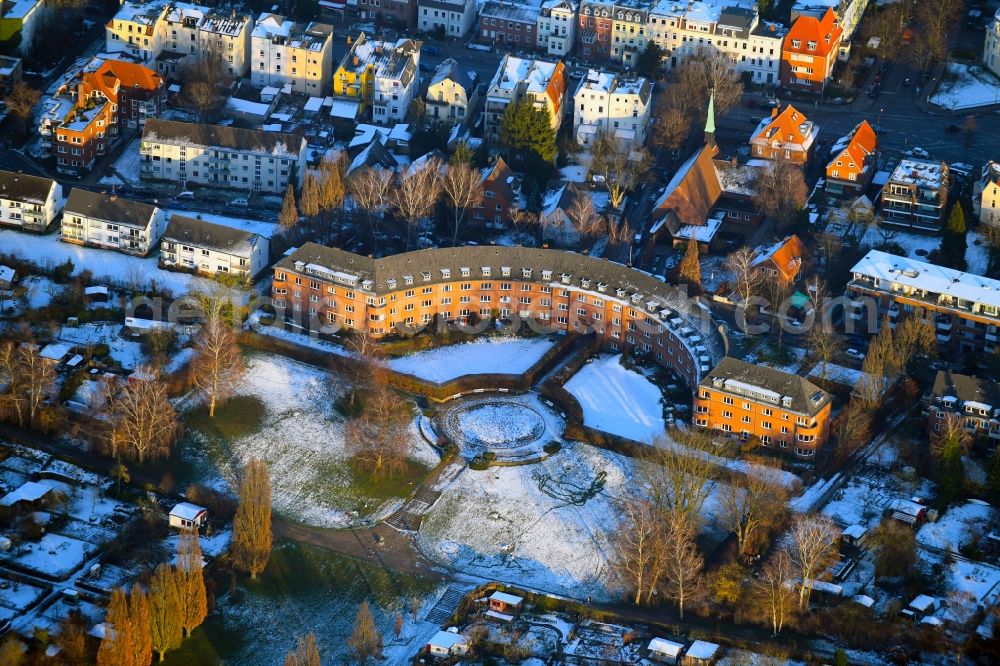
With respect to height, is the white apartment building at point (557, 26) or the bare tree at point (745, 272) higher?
the white apartment building at point (557, 26)

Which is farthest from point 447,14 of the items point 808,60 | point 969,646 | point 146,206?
point 969,646

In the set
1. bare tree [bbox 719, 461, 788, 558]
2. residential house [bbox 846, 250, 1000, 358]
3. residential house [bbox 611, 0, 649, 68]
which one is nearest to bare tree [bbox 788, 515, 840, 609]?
bare tree [bbox 719, 461, 788, 558]

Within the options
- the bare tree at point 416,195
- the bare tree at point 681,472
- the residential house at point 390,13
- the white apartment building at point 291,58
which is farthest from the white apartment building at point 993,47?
the bare tree at point 681,472

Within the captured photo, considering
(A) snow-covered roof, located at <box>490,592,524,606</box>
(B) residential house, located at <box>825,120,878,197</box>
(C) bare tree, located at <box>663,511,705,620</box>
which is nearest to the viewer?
(A) snow-covered roof, located at <box>490,592,524,606</box>

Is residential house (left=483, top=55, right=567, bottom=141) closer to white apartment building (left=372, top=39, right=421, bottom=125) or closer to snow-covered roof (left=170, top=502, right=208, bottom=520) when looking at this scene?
white apartment building (left=372, top=39, right=421, bottom=125)

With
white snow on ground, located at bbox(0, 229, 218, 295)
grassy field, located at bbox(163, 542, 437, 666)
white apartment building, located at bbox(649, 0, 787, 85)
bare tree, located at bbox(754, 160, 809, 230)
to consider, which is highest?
white apartment building, located at bbox(649, 0, 787, 85)

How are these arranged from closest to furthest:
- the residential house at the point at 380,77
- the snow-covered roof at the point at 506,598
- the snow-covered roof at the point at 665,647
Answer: the snow-covered roof at the point at 665,647
the snow-covered roof at the point at 506,598
the residential house at the point at 380,77

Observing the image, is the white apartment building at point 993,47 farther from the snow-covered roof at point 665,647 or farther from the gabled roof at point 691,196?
the snow-covered roof at point 665,647
